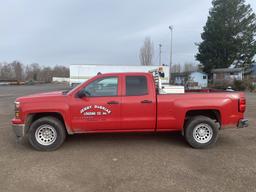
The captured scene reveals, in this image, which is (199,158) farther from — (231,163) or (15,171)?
(15,171)

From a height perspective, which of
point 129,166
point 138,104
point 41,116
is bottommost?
point 129,166

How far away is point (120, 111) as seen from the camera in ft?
A: 15.6

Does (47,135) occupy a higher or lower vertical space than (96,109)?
lower

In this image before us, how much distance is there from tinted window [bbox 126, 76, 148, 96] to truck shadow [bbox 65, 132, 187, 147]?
136 centimetres

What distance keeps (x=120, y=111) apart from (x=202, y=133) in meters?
2.05

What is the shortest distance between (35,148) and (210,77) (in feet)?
128

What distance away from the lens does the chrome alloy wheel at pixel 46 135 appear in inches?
188

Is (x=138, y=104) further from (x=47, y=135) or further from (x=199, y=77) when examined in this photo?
(x=199, y=77)

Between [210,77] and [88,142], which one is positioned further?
[210,77]

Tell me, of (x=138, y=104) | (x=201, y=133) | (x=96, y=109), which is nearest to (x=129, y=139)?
(x=138, y=104)

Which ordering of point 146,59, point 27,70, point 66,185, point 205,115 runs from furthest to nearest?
1. point 27,70
2. point 146,59
3. point 205,115
4. point 66,185

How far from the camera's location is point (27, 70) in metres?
94.9

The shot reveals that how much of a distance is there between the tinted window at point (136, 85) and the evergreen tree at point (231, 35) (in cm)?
3483

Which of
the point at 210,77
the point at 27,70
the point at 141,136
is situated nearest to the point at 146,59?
the point at 210,77
